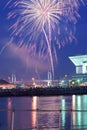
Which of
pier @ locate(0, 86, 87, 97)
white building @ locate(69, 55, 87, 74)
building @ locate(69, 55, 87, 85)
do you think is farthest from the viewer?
white building @ locate(69, 55, 87, 74)

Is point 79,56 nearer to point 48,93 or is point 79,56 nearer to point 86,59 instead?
point 86,59

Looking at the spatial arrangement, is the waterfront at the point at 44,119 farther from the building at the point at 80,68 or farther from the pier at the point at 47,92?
the building at the point at 80,68

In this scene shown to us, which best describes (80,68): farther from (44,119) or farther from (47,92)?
(44,119)

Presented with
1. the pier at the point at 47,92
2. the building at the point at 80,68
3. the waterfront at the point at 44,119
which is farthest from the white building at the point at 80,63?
the waterfront at the point at 44,119

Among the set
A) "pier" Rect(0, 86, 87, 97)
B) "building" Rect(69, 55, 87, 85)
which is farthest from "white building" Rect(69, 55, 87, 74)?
"pier" Rect(0, 86, 87, 97)

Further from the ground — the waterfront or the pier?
the pier

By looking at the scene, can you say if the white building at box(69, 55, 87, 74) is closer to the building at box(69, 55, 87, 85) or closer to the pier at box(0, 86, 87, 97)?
the building at box(69, 55, 87, 85)

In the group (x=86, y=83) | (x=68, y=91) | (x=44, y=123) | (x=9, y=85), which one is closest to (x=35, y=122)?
(x=44, y=123)

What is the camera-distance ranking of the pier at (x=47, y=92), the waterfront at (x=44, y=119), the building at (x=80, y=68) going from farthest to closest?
1. the building at (x=80, y=68)
2. the pier at (x=47, y=92)
3. the waterfront at (x=44, y=119)

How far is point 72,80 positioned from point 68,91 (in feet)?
127

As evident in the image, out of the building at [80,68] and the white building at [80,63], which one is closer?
the building at [80,68]

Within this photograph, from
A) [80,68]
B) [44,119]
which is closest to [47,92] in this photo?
[80,68]

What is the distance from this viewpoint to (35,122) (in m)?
29.1

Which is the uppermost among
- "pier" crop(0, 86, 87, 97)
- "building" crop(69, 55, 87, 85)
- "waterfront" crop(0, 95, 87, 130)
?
"building" crop(69, 55, 87, 85)
